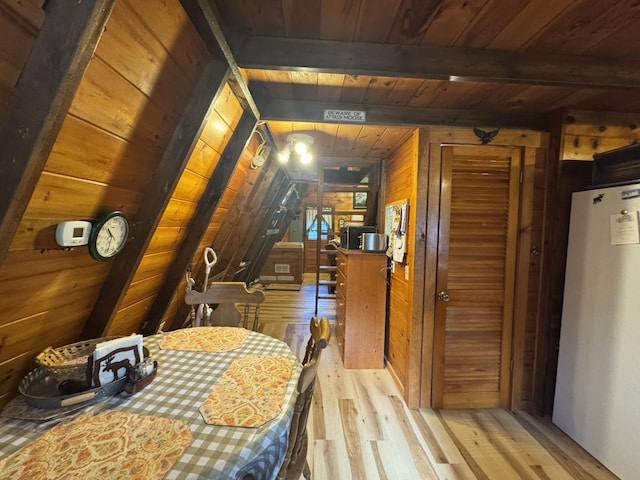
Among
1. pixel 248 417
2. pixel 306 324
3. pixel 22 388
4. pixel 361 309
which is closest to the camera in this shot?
pixel 248 417

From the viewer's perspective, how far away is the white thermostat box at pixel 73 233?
0.95 metres

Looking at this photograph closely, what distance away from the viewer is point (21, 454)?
71 centimetres

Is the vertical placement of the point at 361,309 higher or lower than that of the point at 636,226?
lower

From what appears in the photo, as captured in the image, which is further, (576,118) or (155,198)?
(576,118)

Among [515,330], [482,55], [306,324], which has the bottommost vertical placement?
[306,324]

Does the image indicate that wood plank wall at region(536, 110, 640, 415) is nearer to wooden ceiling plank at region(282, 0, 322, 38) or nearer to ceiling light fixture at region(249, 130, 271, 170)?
wooden ceiling plank at region(282, 0, 322, 38)

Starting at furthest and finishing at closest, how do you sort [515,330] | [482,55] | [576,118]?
[515,330] < [576,118] < [482,55]

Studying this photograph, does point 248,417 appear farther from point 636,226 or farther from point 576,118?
point 576,118

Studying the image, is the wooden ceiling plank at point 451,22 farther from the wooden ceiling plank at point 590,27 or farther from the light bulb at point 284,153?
the light bulb at point 284,153

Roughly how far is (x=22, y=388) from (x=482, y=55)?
2325 mm

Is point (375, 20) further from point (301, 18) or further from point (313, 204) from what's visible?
point (313, 204)

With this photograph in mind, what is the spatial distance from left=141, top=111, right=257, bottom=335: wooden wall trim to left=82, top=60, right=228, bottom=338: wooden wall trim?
0.49 m

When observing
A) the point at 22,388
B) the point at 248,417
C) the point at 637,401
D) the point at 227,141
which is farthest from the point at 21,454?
the point at 637,401

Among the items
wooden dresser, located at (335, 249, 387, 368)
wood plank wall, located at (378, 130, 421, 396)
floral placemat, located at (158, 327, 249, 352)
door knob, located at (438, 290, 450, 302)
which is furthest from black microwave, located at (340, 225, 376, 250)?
floral placemat, located at (158, 327, 249, 352)
